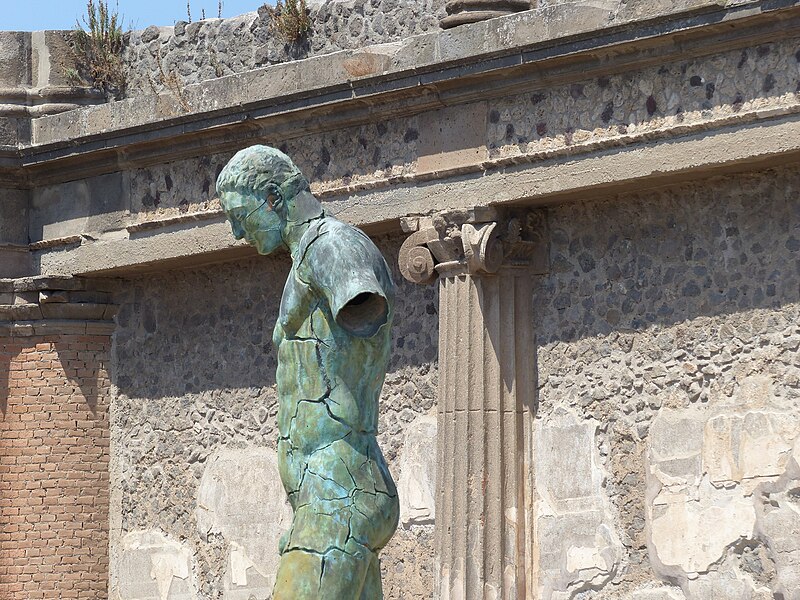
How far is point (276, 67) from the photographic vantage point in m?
11.2

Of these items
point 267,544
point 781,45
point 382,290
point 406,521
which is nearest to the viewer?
point 382,290

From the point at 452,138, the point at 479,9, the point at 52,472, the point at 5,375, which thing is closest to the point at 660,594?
the point at 452,138

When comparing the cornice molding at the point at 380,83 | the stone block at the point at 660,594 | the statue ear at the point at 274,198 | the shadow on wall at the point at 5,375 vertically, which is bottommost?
the stone block at the point at 660,594

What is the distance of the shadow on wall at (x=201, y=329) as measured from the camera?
12125 millimetres

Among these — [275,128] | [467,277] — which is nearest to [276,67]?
[275,128]

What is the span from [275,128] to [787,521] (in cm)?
396

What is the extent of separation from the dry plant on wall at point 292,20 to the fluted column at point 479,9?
4.37 ft

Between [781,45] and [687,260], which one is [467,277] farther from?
[781,45]

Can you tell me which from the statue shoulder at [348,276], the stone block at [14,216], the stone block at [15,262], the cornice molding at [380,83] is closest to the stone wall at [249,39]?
the cornice molding at [380,83]

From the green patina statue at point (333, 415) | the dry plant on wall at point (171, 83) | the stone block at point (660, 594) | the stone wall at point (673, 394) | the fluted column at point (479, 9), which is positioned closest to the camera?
the green patina statue at point (333, 415)

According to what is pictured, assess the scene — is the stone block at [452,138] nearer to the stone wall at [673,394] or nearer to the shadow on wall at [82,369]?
the stone wall at [673,394]

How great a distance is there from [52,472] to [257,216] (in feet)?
23.2

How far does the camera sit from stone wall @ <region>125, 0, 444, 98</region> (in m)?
11.1

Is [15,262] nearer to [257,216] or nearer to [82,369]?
[82,369]
